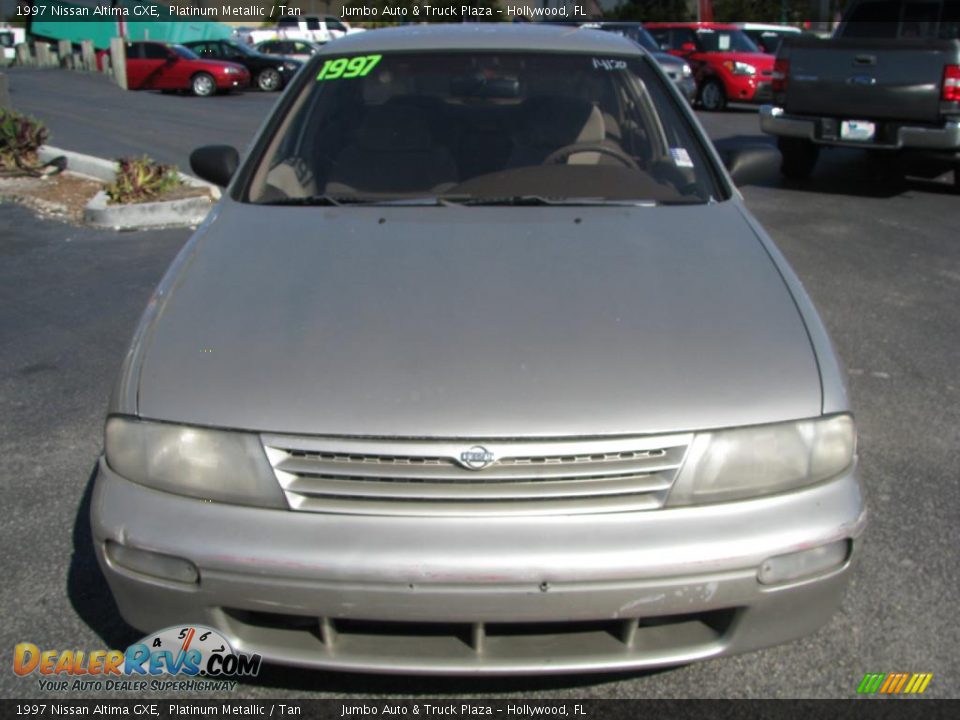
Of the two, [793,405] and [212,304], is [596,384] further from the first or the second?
[212,304]

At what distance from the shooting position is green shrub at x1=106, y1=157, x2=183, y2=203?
813 centimetres

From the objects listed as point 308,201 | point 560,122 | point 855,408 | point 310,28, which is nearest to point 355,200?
point 308,201

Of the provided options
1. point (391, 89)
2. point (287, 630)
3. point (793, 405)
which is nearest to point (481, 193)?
point (391, 89)

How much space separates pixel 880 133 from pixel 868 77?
0.52m

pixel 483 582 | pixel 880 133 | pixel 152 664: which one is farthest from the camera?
pixel 880 133

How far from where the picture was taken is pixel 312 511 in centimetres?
212

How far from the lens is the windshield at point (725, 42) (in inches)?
739

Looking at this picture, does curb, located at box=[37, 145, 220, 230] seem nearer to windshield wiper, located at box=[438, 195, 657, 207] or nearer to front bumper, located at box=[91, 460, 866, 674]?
windshield wiper, located at box=[438, 195, 657, 207]

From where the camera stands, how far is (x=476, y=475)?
6.91 feet

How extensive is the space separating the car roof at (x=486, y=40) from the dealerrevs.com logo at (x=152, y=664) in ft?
7.79

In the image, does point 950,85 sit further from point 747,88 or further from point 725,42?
point 725,42

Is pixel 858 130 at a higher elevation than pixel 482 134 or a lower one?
lower

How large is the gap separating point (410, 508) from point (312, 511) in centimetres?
21

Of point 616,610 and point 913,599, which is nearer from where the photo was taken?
point 616,610
